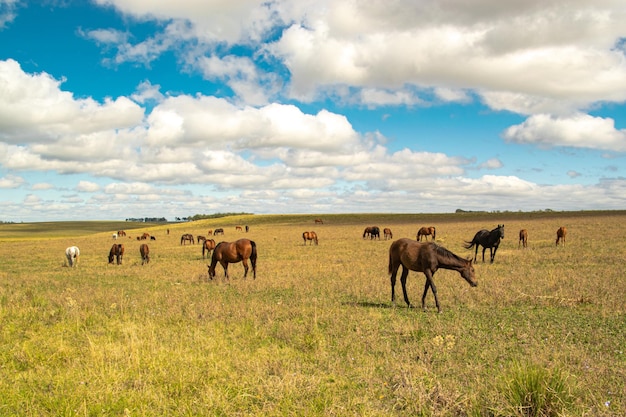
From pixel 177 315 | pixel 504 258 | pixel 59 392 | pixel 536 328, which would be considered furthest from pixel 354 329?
pixel 504 258

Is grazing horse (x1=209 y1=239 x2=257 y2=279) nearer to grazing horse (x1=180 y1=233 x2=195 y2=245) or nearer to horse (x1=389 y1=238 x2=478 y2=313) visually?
horse (x1=389 y1=238 x2=478 y2=313)

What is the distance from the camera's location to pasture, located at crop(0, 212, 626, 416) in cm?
572

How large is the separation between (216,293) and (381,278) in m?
6.83

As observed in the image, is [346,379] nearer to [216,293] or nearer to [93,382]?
[93,382]

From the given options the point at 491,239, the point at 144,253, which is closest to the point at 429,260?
the point at 491,239

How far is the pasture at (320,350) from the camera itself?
5.72 metres

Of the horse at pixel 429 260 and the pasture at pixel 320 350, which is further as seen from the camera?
the horse at pixel 429 260

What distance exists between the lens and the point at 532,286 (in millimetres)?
14516

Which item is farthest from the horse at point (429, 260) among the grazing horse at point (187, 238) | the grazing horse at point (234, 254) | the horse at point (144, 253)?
the grazing horse at point (187, 238)

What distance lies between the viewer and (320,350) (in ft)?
26.7

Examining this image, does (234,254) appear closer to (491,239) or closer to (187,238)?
(491,239)

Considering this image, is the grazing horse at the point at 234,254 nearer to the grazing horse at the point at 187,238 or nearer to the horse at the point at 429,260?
the horse at the point at 429,260

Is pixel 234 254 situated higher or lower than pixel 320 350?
higher

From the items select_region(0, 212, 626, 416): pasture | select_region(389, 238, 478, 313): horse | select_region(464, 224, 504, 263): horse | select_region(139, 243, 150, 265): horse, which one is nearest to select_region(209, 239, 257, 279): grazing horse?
select_region(0, 212, 626, 416): pasture
